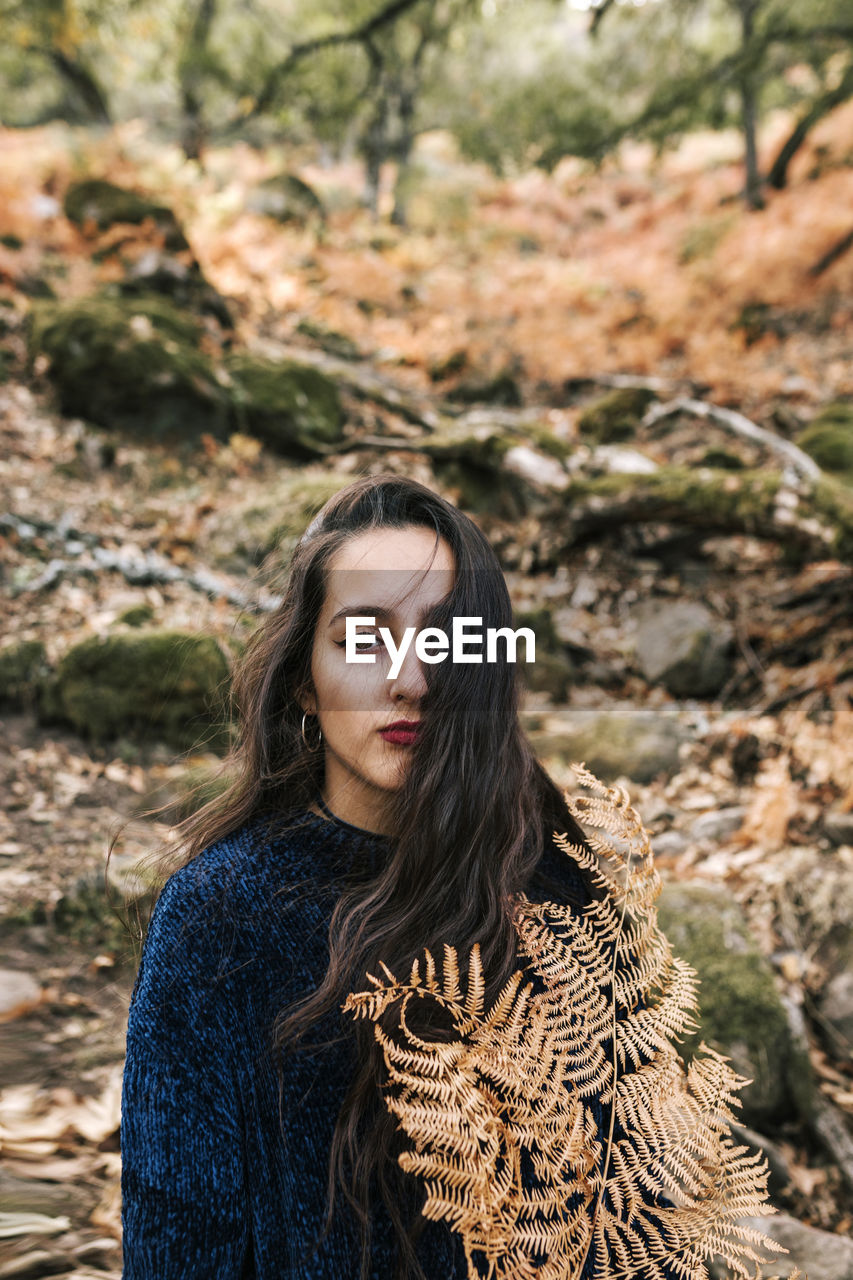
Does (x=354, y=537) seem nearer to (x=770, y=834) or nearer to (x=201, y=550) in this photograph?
(x=770, y=834)

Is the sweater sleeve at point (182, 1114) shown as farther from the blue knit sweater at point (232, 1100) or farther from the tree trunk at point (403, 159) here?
the tree trunk at point (403, 159)

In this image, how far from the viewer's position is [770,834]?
3826 millimetres

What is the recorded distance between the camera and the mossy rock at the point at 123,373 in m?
6.76

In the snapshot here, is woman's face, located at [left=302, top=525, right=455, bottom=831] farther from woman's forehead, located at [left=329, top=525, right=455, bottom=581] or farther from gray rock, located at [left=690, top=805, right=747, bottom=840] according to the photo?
gray rock, located at [left=690, top=805, right=747, bottom=840]

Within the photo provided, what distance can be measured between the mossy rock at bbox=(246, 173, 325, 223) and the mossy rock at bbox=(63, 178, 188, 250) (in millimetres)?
3447

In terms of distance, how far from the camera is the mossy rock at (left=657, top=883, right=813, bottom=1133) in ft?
8.86

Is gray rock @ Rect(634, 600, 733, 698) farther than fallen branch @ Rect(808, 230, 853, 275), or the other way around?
fallen branch @ Rect(808, 230, 853, 275)

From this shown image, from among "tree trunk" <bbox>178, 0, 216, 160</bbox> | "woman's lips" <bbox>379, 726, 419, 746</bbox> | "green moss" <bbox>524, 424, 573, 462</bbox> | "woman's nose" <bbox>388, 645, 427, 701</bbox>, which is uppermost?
"tree trunk" <bbox>178, 0, 216, 160</bbox>

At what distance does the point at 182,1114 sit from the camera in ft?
3.95

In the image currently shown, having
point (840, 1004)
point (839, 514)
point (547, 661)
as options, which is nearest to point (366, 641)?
point (840, 1004)

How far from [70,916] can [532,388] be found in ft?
30.7

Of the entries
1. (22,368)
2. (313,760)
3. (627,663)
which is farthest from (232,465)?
(313,760)

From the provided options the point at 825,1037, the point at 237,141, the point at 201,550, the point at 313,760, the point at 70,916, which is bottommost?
the point at 825,1037

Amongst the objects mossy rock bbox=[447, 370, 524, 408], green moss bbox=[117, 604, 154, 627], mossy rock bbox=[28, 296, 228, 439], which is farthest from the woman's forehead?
mossy rock bbox=[447, 370, 524, 408]
